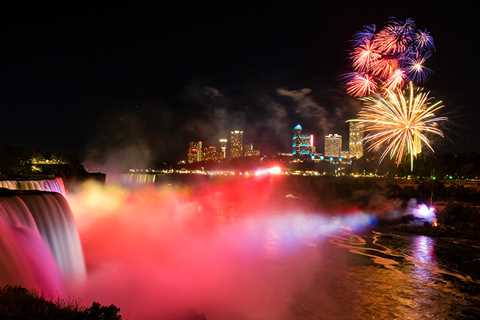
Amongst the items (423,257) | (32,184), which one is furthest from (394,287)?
(32,184)

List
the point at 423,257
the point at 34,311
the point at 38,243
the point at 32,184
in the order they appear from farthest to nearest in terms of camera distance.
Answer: the point at 423,257, the point at 32,184, the point at 38,243, the point at 34,311

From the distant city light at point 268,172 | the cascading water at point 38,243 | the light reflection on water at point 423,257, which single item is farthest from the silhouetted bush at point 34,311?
the distant city light at point 268,172

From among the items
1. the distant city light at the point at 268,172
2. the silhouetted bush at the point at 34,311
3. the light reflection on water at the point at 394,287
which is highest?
the distant city light at the point at 268,172

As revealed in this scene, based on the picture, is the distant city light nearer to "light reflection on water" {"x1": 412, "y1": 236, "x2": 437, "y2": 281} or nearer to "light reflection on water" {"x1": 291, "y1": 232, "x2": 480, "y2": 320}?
"light reflection on water" {"x1": 412, "y1": 236, "x2": 437, "y2": 281}

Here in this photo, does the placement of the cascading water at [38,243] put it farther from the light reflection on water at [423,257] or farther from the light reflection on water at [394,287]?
the light reflection on water at [423,257]

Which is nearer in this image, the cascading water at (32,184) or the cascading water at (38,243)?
the cascading water at (38,243)

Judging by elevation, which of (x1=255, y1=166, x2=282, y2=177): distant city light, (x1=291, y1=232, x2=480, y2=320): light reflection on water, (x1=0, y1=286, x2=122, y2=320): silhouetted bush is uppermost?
(x1=255, y1=166, x2=282, y2=177): distant city light

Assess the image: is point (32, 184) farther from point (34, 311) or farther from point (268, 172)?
point (268, 172)

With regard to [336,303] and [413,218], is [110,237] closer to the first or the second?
[336,303]

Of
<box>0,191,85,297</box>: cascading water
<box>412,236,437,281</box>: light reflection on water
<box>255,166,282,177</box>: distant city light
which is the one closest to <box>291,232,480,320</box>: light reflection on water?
<box>412,236,437,281</box>: light reflection on water
